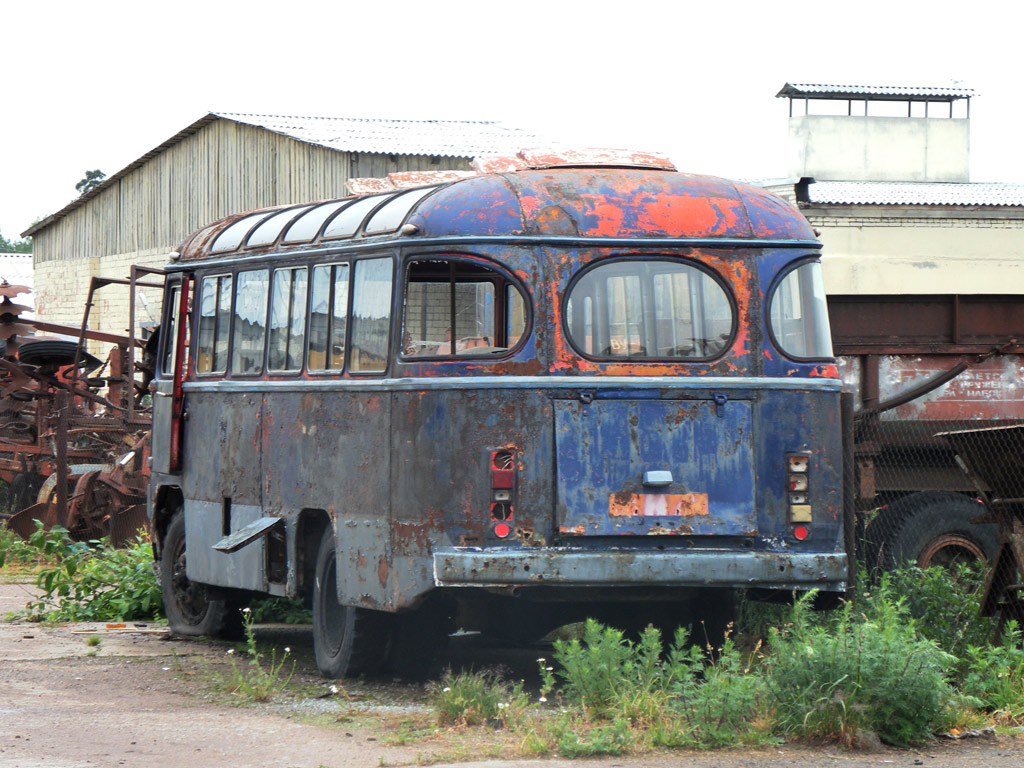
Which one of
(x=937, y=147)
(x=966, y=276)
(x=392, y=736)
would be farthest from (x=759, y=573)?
(x=937, y=147)

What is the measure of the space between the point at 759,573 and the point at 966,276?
17.2 meters

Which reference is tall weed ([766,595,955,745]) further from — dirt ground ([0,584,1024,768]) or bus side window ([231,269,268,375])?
bus side window ([231,269,268,375])

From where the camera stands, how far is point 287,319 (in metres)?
10.0

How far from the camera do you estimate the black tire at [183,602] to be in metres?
11.7

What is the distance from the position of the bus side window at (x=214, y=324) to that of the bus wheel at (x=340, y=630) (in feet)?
6.27

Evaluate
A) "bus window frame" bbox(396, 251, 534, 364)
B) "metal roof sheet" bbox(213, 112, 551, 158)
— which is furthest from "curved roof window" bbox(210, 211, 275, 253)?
"metal roof sheet" bbox(213, 112, 551, 158)

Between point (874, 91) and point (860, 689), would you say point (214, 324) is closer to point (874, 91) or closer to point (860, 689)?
point (860, 689)

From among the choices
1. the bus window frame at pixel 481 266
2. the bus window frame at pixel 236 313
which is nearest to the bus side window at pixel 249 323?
the bus window frame at pixel 236 313

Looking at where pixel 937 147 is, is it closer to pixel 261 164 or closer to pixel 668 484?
pixel 261 164

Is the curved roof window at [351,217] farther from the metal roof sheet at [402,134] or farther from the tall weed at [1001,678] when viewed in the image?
the metal roof sheet at [402,134]

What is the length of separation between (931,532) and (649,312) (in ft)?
15.8

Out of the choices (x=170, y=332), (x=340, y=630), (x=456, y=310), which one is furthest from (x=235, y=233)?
(x=340, y=630)

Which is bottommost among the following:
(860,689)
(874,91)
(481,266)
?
(860,689)

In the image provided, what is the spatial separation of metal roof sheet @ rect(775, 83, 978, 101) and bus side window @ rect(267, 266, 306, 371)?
113 feet
